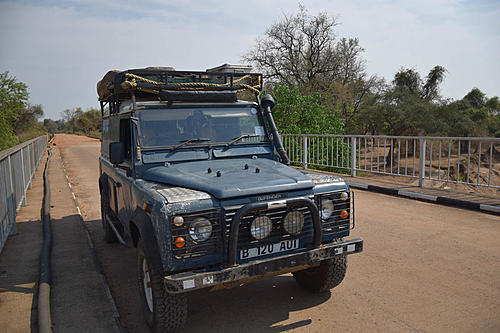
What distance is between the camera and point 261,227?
3.36 m

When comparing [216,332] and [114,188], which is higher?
[114,188]

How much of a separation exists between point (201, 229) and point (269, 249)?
2.02 ft

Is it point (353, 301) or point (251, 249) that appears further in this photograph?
point (353, 301)

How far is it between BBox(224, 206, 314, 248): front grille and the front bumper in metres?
0.16

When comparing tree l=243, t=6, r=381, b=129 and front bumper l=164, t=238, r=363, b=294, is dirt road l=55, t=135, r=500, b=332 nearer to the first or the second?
front bumper l=164, t=238, r=363, b=294

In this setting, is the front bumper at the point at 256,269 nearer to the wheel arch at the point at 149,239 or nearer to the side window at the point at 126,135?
the wheel arch at the point at 149,239

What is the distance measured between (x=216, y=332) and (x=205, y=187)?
131 centimetres

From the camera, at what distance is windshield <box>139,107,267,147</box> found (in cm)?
447

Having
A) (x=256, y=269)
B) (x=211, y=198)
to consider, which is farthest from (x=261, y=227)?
(x=211, y=198)

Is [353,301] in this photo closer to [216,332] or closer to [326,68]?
[216,332]

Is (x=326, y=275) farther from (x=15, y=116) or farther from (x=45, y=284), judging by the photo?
(x=15, y=116)

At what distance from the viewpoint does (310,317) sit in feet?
12.4

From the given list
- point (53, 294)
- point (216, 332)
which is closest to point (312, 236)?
point (216, 332)

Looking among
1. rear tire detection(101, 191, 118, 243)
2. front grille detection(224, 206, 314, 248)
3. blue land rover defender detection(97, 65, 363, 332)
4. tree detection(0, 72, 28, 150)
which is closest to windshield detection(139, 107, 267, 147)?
blue land rover defender detection(97, 65, 363, 332)
